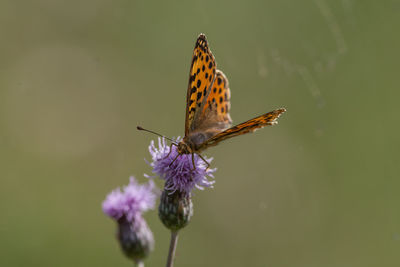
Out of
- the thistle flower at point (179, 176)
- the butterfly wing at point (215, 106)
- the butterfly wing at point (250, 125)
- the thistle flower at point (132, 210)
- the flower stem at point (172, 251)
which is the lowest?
the flower stem at point (172, 251)

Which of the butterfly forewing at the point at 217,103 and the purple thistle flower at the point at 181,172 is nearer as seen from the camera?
the purple thistle flower at the point at 181,172

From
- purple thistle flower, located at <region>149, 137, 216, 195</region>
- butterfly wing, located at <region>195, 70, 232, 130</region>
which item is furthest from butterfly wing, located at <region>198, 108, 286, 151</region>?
butterfly wing, located at <region>195, 70, 232, 130</region>

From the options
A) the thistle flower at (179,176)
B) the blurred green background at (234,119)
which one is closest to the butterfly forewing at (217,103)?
the thistle flower at (179,176)

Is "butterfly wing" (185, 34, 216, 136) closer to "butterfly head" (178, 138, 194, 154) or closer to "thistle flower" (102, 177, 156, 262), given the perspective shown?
"butterfly head" (178, 138, 194, 154)

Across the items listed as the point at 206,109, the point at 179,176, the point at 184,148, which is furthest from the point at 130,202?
the point at 206,109

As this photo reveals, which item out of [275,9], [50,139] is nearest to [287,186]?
[275,9]

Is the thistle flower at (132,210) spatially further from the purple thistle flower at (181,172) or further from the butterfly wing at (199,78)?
the butterfly wing at (199,78)
